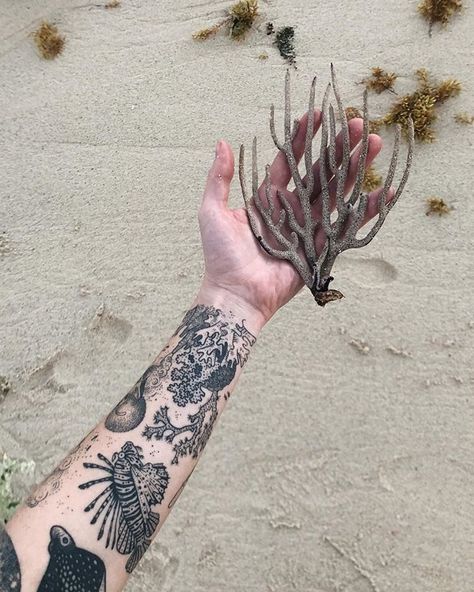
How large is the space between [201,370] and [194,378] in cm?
4

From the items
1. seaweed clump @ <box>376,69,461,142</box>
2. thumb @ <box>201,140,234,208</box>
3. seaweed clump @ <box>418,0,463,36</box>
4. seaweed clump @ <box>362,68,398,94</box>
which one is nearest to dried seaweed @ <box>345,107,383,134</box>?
seaweed clump @ <box>376,69,461,142</box>

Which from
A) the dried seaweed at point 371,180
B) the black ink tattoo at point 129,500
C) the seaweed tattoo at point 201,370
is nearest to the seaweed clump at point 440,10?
the dried seaweed at point 371,180

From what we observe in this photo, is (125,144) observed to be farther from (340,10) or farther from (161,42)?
(340,10)

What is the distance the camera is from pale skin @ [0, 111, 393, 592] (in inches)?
66.7

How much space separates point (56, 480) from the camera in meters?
1.81

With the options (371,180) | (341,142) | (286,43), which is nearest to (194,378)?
(341,142)

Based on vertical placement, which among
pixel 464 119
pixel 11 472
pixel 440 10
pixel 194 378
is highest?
pixel 440 10

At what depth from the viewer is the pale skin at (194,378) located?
1.70 metres

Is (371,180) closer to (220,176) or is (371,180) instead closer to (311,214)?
(311,214)

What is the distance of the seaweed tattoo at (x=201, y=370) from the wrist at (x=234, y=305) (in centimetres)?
2

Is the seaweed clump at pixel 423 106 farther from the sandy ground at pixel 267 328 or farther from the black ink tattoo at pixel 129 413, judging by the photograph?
the black ink tattoo at pixel 129 413

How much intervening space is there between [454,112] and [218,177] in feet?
5.25

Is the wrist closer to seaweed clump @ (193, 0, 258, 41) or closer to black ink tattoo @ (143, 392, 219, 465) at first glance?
black ink tattoo @ (143, 392, 219, 465)

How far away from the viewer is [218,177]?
2244mm
